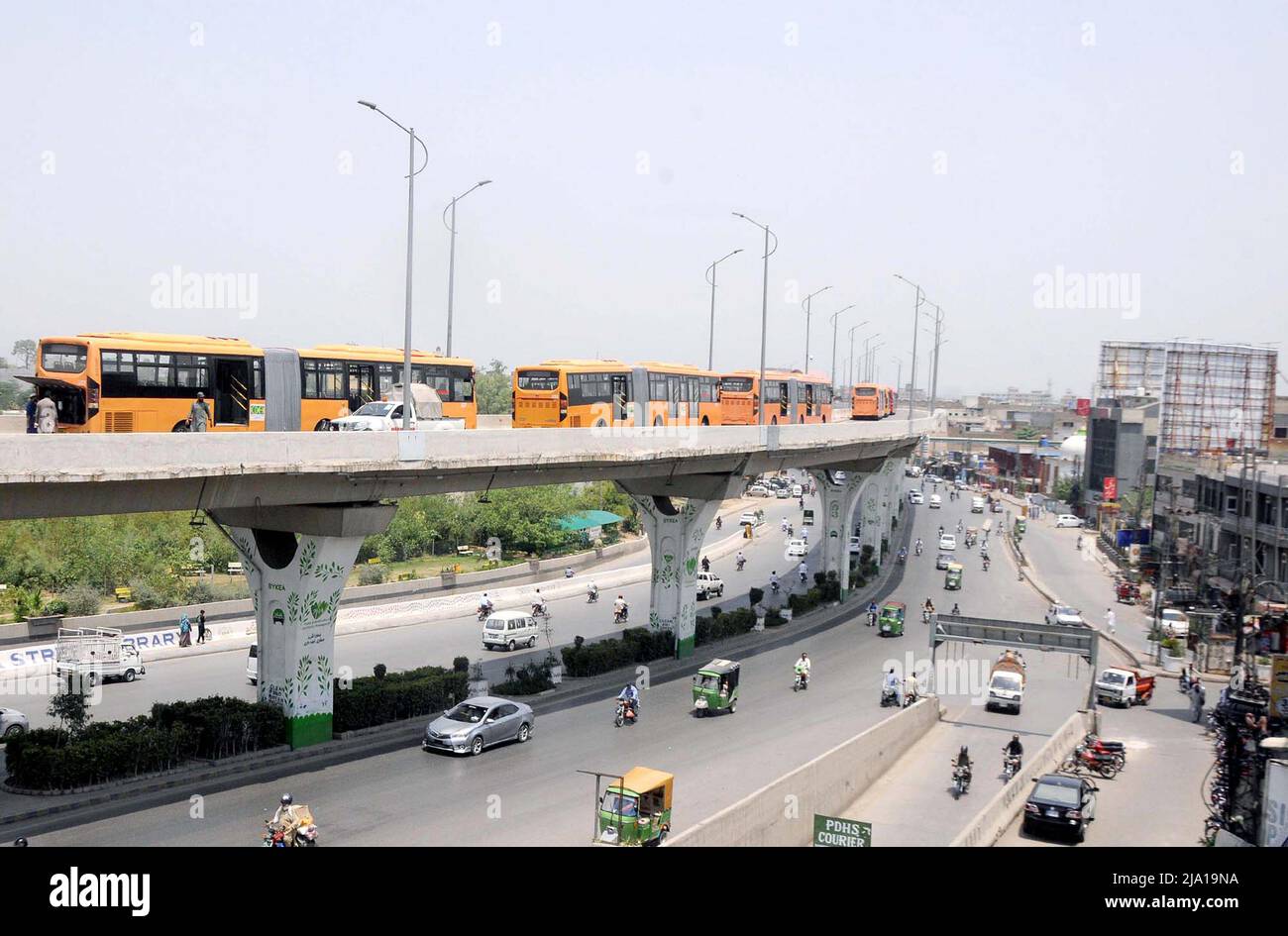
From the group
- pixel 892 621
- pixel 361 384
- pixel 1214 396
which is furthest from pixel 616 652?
pixel 1214 396

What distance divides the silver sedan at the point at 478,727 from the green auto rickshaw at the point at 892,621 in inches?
1051

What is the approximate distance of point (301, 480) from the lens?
84.0 ft

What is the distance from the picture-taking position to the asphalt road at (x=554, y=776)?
70.5ft

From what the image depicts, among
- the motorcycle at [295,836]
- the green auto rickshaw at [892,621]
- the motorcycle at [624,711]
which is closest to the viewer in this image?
the motorcycle at [295,836]

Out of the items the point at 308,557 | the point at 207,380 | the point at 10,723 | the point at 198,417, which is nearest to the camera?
the point at 198,417

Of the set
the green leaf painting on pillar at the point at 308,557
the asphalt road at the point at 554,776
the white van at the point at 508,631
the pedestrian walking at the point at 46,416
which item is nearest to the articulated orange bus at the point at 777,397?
the white van at the point at 508,631

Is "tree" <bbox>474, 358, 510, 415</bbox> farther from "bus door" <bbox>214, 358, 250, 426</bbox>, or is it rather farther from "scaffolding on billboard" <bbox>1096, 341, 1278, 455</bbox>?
"bus door" <bbox>214, 358, 250, 426</bbox>

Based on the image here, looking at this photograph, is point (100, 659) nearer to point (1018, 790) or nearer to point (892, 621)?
point (1018, 790)

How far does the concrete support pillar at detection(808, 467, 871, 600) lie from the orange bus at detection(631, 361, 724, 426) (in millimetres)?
13623

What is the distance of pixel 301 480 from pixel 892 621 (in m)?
33.8

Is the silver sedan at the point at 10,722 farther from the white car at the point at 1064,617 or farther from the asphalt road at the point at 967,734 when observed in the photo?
the white car at the point at 1064,617

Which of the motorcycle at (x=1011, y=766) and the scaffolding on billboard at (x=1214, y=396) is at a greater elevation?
the scaffolding on billboard at (x=1214, y=396)

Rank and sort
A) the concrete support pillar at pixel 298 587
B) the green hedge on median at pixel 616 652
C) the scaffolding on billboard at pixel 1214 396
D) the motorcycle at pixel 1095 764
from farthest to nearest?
1. the scaffolding on billboard at pixel 1214 396
2. the green hedge on median at pixel 616 652
3. the motorcycle at pixel 1095 764
4. the concrete support pillar at pixel 298 587
